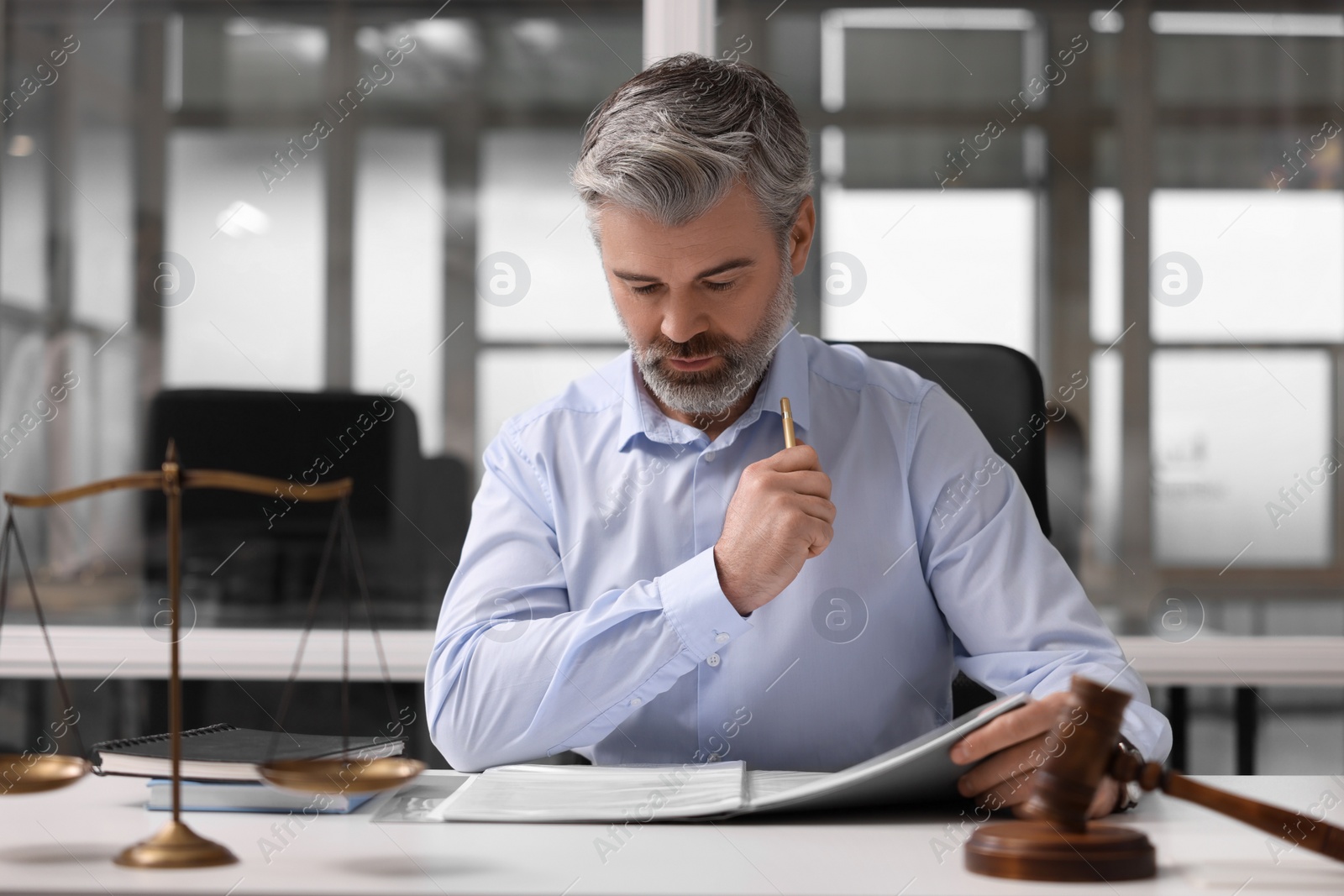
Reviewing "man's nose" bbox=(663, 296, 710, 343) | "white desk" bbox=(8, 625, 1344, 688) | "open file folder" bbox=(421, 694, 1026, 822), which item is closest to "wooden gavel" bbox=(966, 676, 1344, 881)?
"open file folder" bbox=(421, 694, 1026, 822)

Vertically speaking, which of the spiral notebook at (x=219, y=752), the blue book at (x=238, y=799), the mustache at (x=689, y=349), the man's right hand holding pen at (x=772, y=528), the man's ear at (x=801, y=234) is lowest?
the blue book at (x=238, y=799)

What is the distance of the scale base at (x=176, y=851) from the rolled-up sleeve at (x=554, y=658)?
50 cm

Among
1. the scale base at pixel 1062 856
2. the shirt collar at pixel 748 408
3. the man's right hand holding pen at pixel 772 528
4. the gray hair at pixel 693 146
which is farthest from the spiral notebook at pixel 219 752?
the gray hair at pixel 693 146

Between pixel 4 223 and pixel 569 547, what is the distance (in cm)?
200

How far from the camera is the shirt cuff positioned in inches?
46.3

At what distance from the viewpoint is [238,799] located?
37.2 inches

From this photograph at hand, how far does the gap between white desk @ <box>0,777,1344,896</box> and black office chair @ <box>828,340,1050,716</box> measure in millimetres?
629

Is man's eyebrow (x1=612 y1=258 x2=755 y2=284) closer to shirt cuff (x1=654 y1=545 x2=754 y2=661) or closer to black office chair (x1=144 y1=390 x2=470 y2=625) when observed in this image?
shirt cuff (x1=654 y1=545 x2=754 y2=661)

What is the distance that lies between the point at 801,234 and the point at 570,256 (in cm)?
113

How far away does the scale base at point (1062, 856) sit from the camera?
723 millimetres

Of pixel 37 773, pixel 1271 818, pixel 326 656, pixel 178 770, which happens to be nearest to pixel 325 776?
pixel 178 770

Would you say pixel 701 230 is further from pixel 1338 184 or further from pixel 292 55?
pixel 1338 184

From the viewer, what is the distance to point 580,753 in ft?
4.80

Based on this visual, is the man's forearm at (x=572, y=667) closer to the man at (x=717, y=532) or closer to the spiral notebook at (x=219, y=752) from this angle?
the man at (x=717, y=532)
